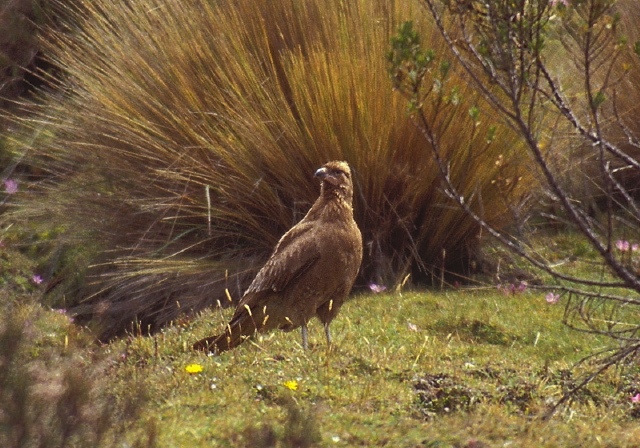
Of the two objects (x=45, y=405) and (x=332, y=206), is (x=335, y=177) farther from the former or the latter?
(x=45, y=405)

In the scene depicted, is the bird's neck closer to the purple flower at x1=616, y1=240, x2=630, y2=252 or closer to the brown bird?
the brown bird

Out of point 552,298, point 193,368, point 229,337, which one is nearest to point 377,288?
point 552,298

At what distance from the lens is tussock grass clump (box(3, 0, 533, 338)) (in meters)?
6.55

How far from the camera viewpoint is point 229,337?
5035 mm

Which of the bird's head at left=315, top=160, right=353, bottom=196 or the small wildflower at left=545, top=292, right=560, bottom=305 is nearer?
the bird's head at left=315, top=160, right=353, bottom=196

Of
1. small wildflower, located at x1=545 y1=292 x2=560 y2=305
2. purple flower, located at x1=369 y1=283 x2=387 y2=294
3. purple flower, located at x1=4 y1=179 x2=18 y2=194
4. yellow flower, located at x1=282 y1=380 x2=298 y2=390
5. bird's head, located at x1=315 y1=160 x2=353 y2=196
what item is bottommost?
purple flower, located at x1=4 y1=179 x2=18 y2=194

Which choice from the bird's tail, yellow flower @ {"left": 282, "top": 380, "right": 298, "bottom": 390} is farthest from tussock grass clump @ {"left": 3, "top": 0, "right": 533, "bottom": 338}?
yellow flower @ {"left": 282, "top": 380, "right": 298, "bottom": 390}

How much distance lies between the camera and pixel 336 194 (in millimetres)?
5121

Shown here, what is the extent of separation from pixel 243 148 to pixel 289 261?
71.0 inches

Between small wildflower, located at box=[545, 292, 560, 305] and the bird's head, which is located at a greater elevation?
the bird's head

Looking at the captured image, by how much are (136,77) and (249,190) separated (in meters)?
1.28

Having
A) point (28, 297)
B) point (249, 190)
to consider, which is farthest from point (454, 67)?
point (28, 297)

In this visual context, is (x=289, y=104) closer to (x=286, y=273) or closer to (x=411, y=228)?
(x=411, y=228)

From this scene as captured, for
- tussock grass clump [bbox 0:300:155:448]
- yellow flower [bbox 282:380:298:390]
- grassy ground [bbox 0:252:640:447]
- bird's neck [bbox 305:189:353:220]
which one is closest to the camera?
tussock grass clump [bbox 0:300:155:448]
